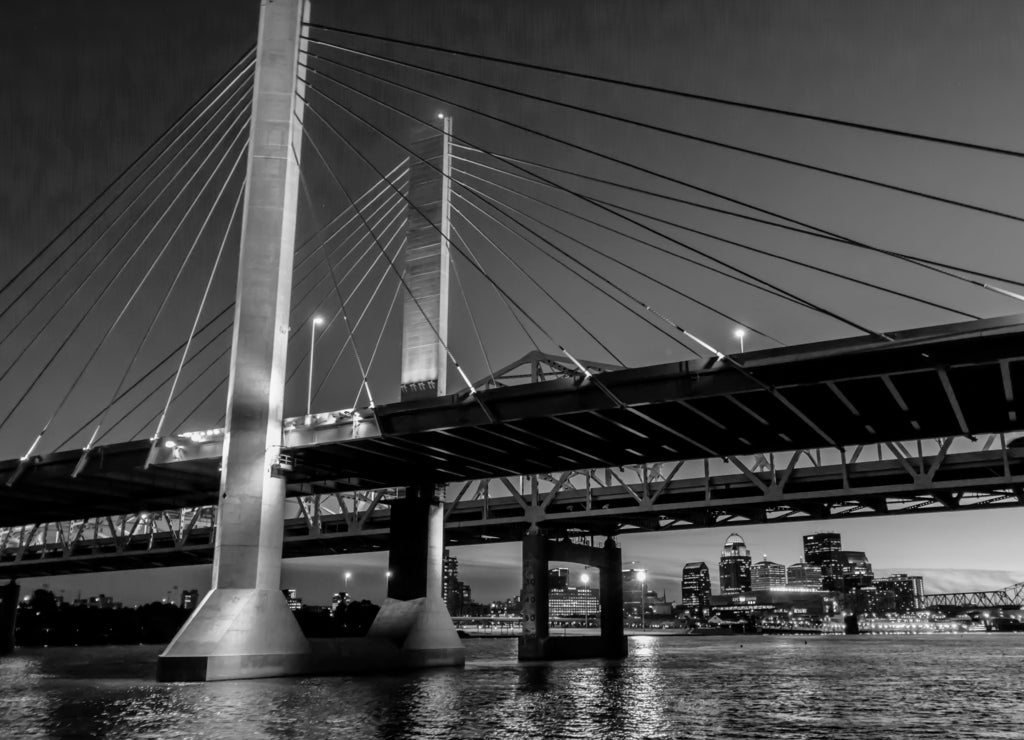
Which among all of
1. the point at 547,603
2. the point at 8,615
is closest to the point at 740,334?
the point at 547,603

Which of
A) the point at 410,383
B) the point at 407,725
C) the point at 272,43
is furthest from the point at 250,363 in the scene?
the point at 407,725

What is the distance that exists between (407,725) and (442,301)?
91.0 ft

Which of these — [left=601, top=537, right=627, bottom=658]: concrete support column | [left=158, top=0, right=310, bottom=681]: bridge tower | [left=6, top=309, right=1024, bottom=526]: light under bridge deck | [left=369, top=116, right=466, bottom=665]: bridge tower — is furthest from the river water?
[left=601, top=537, right=627, bottom=658]: concrete support column

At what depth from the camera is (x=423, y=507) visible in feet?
146

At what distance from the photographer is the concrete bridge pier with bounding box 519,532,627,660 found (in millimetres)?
60469

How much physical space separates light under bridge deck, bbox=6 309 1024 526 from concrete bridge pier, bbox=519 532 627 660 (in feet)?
63.2

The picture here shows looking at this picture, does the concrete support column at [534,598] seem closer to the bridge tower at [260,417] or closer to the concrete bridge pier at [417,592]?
the concrete bridge pier at [417,592]

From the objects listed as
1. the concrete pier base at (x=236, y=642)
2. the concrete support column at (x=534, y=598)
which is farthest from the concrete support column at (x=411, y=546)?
the concrete support column at (x=534, y=598)

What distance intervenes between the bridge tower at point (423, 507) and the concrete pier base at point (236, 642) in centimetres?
756

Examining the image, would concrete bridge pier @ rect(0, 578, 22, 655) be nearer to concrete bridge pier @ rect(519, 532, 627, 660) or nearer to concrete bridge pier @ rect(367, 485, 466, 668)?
concrete bridge pier @ rect(519, 532, 627, 660)

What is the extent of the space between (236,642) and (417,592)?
11424 mm

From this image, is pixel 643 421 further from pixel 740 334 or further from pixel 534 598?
pixel 534 598

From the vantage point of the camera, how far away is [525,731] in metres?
18.0

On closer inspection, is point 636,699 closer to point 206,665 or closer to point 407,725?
point 407,725
